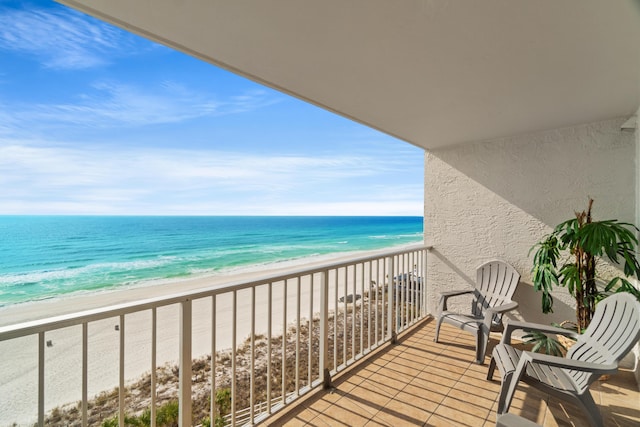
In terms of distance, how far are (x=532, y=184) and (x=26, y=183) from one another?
26225mm

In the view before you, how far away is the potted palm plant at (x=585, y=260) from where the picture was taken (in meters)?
2.45

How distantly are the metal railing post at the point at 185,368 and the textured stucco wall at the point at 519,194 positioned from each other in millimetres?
3422

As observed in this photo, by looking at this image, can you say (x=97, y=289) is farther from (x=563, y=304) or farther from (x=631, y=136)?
(x=631, y=136)

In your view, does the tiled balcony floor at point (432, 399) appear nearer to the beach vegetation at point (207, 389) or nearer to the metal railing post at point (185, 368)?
the beach vegetation at point (207, 389)

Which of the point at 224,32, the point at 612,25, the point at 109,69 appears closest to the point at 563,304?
the point at 612,25

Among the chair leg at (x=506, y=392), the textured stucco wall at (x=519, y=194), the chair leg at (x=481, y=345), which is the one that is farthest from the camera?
the textured stucco wall at (x=519, y=194)

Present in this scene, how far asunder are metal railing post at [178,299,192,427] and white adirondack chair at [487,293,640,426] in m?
2.00

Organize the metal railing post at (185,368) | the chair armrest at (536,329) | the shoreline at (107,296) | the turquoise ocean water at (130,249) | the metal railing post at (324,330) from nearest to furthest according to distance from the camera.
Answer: the metal railing post at (185,368) < the chair armrest at (536,329) < the metal railing post at (324,330) < the shoreline at (107,296) < the turquoise ocean water at (130,249)

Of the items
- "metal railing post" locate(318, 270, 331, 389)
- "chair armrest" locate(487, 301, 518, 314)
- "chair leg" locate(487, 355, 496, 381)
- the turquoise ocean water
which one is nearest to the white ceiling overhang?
"metal railing post" locate(318, 270, 331, 389)

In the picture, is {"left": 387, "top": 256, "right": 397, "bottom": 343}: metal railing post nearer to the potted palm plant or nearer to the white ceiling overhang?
the potted palm plant

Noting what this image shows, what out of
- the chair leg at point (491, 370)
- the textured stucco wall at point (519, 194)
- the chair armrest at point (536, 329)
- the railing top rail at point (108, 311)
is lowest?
the chair leg at point (491, 370)

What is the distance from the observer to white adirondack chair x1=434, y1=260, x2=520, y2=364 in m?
2.87

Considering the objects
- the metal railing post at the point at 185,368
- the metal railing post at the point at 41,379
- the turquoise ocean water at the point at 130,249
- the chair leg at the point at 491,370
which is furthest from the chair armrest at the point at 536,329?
the turquoise ocean water at the point at 130,249

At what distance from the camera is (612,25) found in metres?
1.43
